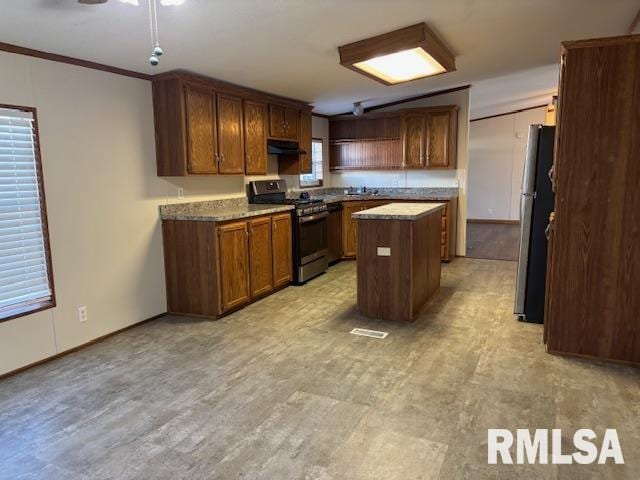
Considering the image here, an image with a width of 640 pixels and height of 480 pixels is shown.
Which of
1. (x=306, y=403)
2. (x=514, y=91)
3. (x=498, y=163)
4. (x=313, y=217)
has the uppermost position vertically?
(x=514, y=91)

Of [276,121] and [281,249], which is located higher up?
[276,121]

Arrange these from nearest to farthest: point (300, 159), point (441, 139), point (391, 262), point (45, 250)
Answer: point (45, 250)
point (391, 262)
point (300, 159)
point (441, 139)

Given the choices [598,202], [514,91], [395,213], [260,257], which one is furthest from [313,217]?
[514,91]

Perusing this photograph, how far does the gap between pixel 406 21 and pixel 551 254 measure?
201cm

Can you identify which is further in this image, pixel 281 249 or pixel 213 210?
pixel 281 249

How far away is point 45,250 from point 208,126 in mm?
1801

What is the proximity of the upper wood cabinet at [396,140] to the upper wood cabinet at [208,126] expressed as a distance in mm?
2227

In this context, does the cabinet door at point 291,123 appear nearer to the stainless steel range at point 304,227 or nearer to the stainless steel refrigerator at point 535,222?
the stainless steel range at point 304,227

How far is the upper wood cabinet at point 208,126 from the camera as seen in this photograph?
12.9ft

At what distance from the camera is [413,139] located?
6.63 metres

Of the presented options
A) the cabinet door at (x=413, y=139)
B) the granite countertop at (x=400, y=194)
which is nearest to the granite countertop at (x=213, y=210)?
the granite countertop at (x=400, y=194)

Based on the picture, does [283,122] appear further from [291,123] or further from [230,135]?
[230,135]

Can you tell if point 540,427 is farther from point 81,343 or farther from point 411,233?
point 81,343

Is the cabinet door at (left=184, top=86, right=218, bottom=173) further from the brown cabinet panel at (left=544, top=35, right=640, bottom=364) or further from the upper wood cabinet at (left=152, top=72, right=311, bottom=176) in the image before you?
the brown cabinet panel at (left=544, top=35, right=640, bottom=364)
